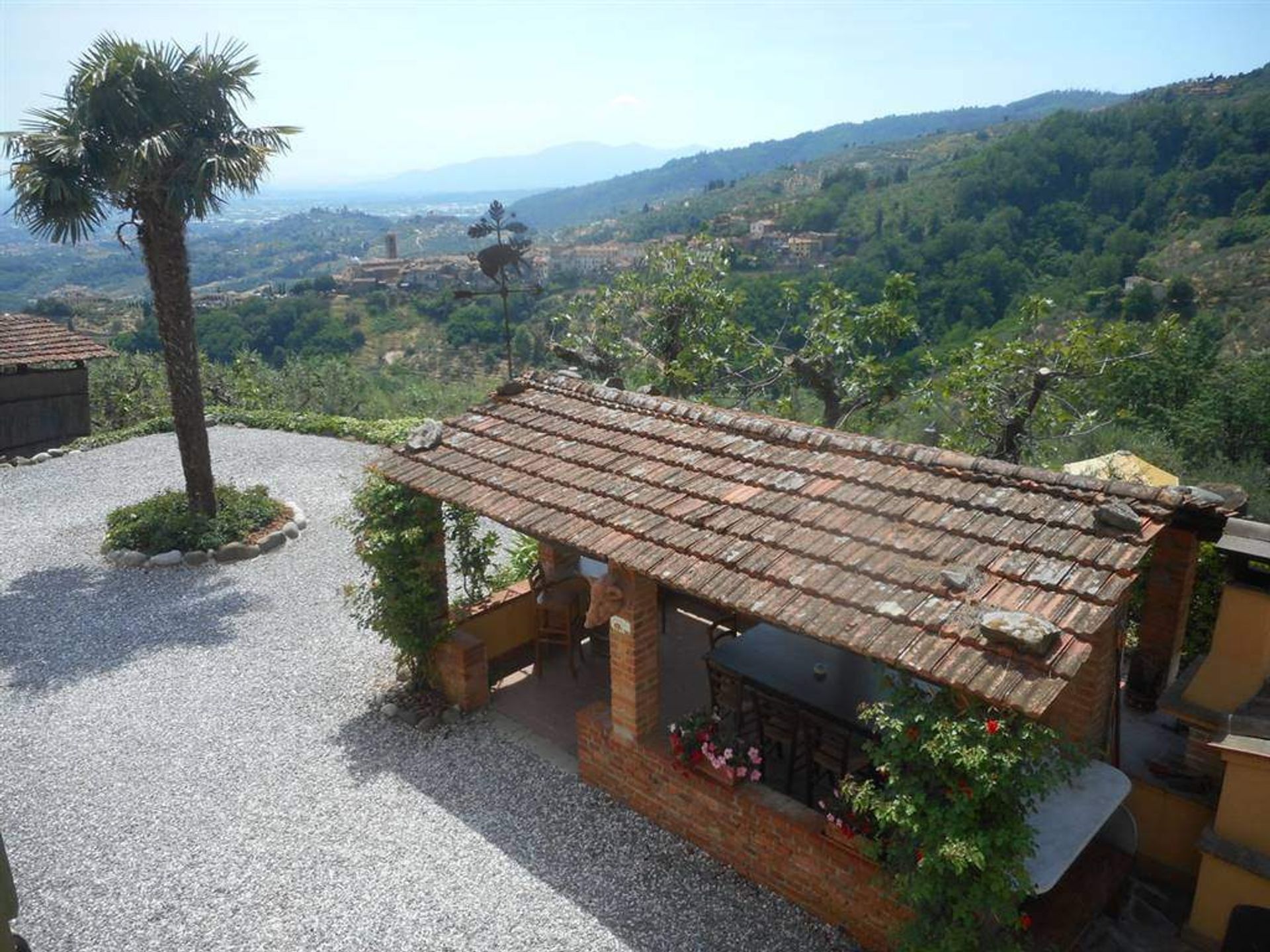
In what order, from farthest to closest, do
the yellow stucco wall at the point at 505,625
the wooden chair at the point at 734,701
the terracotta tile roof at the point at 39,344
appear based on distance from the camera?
the terracotta tile roof at the point at 39,344 < the yellow stucco wall at the point at 505,625 < the wooden chair at the point at 734,701

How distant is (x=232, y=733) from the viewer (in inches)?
325

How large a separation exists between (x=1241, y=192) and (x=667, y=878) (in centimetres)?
6353

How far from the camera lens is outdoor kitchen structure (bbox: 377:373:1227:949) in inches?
186

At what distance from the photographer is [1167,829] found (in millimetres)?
5816

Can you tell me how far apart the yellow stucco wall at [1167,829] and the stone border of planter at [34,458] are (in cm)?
2052

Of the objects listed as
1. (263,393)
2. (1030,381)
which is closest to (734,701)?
(1030,381)

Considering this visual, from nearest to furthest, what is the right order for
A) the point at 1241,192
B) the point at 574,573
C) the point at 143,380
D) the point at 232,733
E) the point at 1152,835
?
the point at 1152,835, the point at 232,733, the point at 574,573, the point at 143,380, the point at 1241,192

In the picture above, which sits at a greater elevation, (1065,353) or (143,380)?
(1065,353)

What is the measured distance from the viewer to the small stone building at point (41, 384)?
18969 millimetres

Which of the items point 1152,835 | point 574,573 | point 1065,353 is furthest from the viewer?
point 1065,353

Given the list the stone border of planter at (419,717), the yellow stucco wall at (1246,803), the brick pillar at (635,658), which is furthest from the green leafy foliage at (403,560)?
the yellow stucco wall at (1246,803)

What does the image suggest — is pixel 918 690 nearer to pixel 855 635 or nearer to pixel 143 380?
pixel 855 635

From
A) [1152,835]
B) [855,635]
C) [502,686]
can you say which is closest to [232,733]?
[502,686]

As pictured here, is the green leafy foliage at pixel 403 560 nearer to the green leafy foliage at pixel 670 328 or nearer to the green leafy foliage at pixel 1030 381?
the green leafy foliage at pixel 670 328
